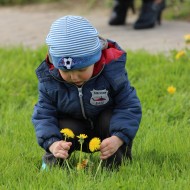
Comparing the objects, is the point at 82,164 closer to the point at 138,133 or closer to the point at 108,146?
the point at 108,146

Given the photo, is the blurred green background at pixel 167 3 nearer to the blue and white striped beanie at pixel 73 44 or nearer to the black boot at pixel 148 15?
the black boot at pixel 148 15

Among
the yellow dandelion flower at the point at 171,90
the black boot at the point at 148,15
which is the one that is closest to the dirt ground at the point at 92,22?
the black boot at the point at 148,15

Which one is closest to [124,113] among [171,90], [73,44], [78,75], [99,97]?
[99,97]

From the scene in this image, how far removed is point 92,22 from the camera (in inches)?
299

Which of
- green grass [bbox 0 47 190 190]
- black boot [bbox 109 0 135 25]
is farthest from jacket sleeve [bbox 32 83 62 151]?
black boot [bbox 109 0 135 25]

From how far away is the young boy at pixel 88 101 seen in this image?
2994 mm

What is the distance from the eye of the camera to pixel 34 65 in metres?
5.38

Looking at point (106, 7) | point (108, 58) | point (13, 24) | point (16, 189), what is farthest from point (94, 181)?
point (106, 7)

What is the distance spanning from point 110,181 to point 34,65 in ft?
8.73

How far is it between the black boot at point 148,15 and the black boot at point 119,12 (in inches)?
15.1

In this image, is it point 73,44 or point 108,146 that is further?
point 108,146

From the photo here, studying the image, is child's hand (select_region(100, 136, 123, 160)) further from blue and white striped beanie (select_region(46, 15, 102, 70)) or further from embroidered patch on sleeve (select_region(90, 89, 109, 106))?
blue and white striped beanie (select_region(46, 15, 102, 70))

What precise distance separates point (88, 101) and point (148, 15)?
3795mm

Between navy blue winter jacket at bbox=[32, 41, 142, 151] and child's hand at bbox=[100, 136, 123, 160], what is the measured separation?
39 mm
